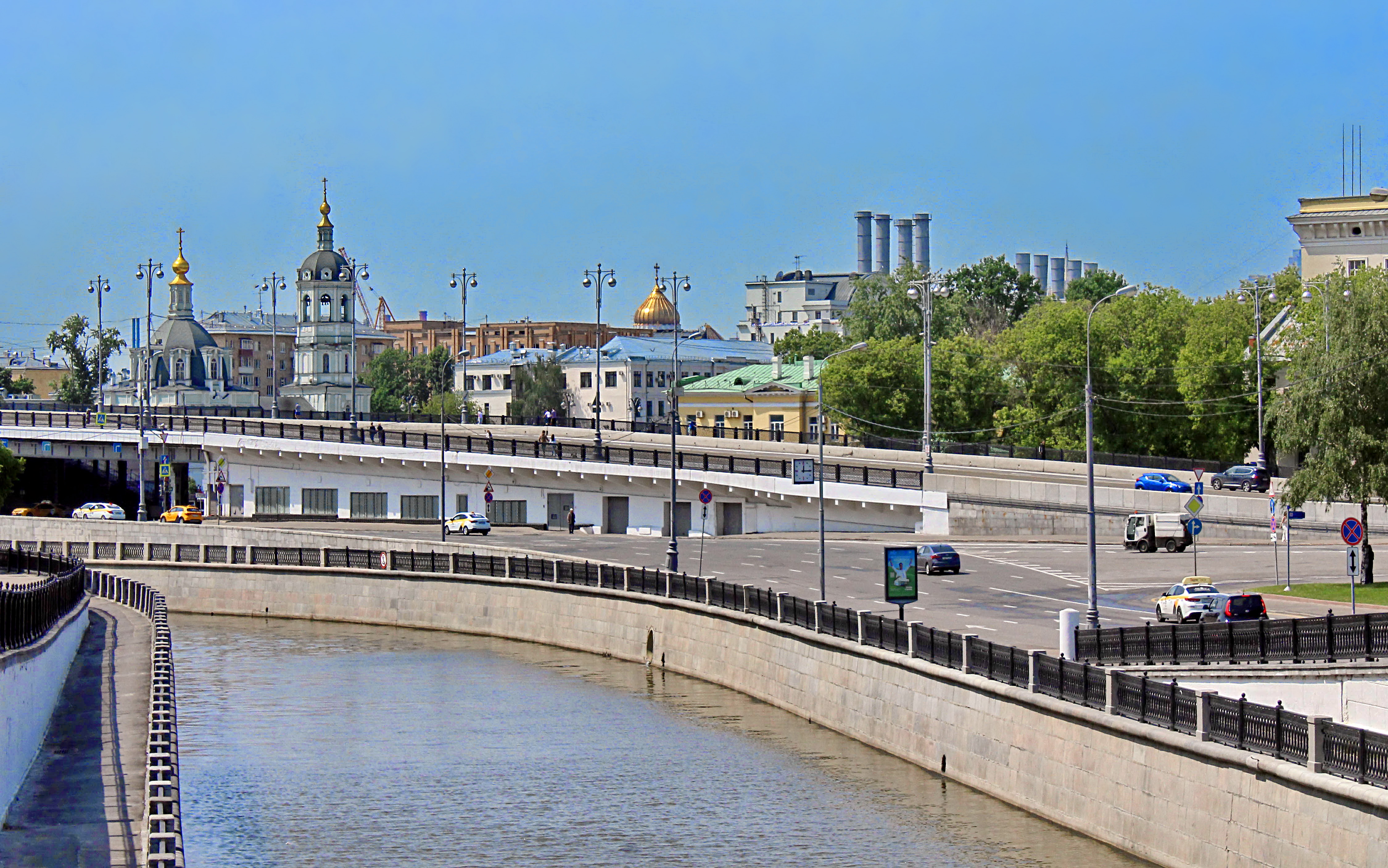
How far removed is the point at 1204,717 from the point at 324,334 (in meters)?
150

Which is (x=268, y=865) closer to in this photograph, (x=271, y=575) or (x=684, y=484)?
(x=271, y=575)

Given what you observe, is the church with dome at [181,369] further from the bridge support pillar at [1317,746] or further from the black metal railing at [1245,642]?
the bridge support pillar at [1317,746]

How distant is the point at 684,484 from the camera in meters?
80.0

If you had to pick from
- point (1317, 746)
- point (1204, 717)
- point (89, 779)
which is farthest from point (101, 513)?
point (1317, 746)

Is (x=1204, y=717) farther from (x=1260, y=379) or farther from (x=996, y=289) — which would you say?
(x=996, y=289)

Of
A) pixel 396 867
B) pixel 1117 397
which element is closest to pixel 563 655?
pixel 396 867

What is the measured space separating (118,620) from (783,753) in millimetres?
24028

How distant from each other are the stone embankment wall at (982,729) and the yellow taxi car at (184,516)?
26.6 metres

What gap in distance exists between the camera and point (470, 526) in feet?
269

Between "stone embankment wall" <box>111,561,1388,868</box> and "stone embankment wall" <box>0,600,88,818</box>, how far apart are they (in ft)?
51.0

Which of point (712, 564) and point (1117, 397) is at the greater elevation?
point (1117, 397)

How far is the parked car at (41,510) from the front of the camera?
103 metres

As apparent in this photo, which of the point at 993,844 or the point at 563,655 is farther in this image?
the point at 563,655

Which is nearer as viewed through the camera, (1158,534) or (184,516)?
(1158,534)
